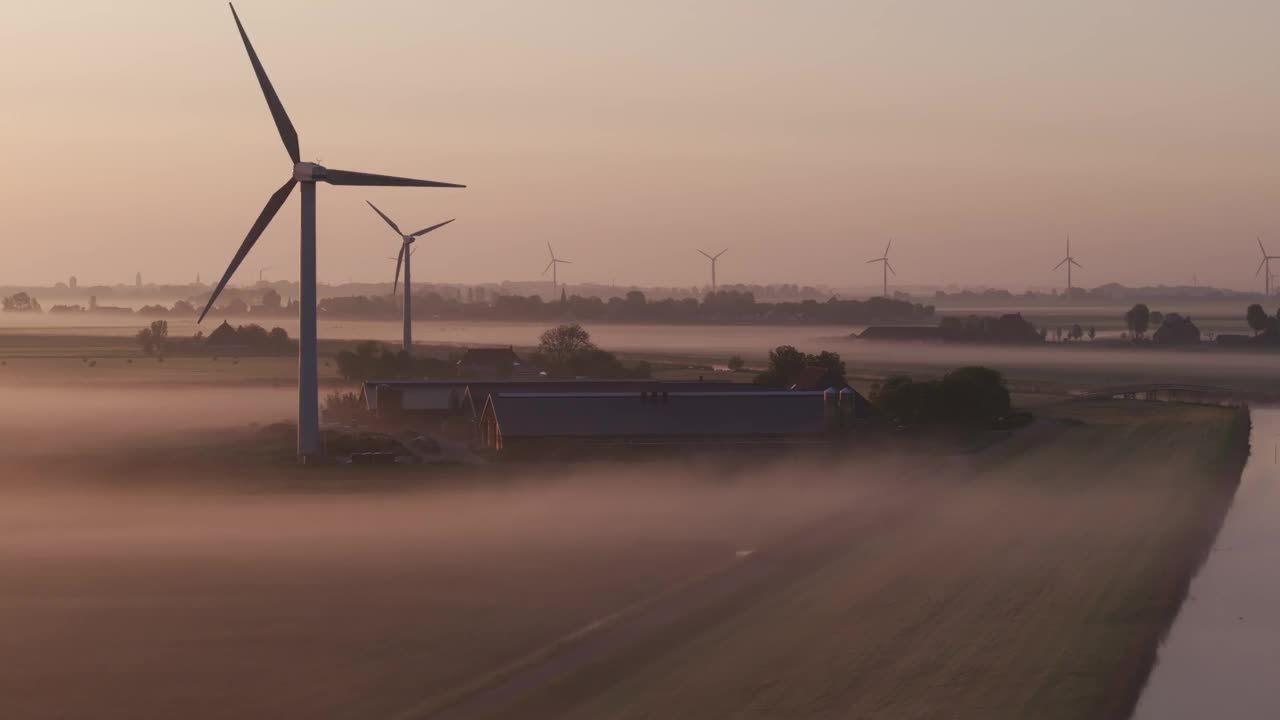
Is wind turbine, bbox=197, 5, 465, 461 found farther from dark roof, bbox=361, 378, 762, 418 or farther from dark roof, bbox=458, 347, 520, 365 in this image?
dark roof, bbox=458, 347, 520, 365

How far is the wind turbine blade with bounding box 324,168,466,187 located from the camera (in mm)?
82625

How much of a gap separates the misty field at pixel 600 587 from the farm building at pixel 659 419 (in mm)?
7658

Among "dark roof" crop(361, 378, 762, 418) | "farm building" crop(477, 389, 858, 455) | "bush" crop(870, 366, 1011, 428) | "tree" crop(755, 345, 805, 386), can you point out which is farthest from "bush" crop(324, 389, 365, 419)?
"bush" crop(870, 366, 1011, 428)

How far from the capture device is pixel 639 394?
94.5 meters

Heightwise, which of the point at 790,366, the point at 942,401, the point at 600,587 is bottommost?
the point at 600,587

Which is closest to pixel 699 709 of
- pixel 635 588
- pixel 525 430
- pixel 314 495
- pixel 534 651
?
pixel 534 651

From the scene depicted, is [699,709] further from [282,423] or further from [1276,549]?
[282,423]

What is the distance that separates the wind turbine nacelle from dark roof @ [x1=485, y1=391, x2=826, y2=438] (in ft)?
59.6

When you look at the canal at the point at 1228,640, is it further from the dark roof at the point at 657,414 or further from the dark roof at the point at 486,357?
the dark roof at the point at 486,357

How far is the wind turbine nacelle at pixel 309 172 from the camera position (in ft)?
266

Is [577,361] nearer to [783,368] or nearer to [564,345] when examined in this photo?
[564,345]

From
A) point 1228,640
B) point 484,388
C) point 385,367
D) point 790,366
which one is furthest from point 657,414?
point 385,367

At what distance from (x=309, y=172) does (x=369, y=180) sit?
18.0ft

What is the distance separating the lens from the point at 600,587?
Answer: 47.7m
